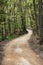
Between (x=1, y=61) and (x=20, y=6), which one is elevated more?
(x=20, y=6)

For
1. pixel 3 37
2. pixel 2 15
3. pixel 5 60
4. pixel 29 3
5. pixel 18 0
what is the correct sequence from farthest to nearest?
1. pixel 18 0
2. pixel 29 3
3. pixel 3 37
4. pixel 2 15
5. pixel 5 60

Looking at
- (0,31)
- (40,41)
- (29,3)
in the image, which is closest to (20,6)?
(29,3)

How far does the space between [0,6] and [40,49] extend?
334 inches

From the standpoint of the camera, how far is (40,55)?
15.8 meters

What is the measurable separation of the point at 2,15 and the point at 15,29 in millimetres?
18060

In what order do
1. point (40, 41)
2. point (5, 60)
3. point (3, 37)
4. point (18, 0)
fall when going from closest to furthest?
point (5, 60)
point (40, 41)
point (3, 37)
point (18, 0)

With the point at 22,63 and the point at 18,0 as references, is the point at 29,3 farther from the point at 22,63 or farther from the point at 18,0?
the point at 22,63

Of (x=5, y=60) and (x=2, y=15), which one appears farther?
(x=2, y=15)

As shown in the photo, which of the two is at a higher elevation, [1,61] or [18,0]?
[18,0]

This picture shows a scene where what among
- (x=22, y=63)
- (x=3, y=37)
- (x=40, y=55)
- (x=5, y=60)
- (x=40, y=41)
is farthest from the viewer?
(x=3, y=37)

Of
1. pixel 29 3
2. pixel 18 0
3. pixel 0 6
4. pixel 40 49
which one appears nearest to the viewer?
pixel 40 49

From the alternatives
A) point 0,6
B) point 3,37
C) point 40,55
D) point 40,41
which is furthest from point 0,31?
point 40,55

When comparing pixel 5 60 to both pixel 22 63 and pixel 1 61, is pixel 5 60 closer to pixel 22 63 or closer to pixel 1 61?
pixel 1 61

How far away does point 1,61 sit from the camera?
44.6 feet
